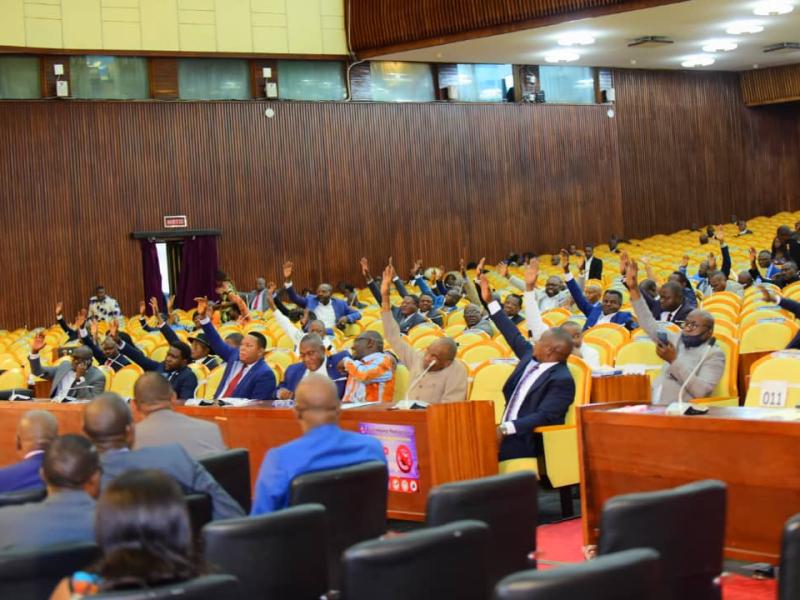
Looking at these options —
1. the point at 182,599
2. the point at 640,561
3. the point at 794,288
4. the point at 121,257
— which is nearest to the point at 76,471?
the point at 182,599

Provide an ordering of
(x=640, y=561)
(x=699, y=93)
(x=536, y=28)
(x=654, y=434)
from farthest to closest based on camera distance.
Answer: (x=699, y=93) → (x=536, y=28) → (x=654, y=434) → (x=640, y=561)

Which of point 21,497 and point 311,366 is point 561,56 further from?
point 21,497

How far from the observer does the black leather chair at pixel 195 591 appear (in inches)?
90.6

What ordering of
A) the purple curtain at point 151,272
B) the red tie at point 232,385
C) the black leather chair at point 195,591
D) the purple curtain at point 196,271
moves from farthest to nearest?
the purple curtain at point 196,271
the purple curtain at point 151,272
the red tie at point 232,385
the black leather chair at point 195,591

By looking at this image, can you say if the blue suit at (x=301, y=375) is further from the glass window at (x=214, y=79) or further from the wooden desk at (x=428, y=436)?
the glass window at (x=214, y=79)

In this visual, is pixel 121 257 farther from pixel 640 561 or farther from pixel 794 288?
pixel 640 561

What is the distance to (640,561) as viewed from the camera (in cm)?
226

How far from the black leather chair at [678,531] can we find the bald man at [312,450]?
4.10 ft

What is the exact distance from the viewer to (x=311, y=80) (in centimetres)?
1994

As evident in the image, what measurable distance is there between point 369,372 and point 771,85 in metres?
21.3

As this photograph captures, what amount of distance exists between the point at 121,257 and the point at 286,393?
11786 millimetres

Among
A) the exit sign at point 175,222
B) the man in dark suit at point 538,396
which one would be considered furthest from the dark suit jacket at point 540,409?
the exit sign at point 175,222

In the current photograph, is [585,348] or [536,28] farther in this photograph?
[536,28]

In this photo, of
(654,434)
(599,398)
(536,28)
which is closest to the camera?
(654,434)
